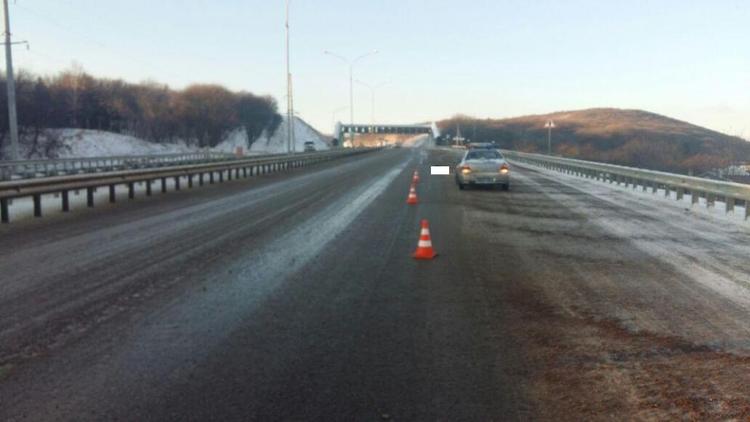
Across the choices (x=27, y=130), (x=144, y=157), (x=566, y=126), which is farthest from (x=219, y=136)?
(x=566, y=126)

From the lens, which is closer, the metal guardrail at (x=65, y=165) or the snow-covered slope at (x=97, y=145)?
the metal guardrail at (x=65, y=165)

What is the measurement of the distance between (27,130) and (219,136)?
2387 inches

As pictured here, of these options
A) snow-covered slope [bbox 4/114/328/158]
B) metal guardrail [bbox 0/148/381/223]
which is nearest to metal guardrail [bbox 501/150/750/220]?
metal guardrail [bbox 0/148/381/223]

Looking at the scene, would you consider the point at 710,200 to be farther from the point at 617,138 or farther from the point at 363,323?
the point at 617,138

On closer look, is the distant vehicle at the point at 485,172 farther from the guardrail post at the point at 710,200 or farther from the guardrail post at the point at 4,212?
the guardrail post at the point at 4,212

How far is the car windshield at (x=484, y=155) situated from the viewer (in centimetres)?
2647

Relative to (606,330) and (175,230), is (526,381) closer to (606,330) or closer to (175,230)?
(606,330)

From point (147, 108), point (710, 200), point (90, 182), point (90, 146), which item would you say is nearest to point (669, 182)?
point (710, 200)

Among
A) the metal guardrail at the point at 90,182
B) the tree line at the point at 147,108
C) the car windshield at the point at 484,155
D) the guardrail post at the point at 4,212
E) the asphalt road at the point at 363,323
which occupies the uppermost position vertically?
the tree line at the point at 147,108

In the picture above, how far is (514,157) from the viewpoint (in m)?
65.5

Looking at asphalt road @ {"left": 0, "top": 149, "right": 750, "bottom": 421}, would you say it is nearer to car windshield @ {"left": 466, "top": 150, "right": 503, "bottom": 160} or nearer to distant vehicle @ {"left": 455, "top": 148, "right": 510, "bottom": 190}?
distant vehicle @ {"left": 455, "top": 148, "right": 510, "bottom": 190}

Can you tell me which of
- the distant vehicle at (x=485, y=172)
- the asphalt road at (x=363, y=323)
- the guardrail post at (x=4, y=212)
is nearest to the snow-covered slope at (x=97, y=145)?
the distant vehicle at (x=485, y=172)

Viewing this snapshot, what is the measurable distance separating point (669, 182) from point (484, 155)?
7.35 metres

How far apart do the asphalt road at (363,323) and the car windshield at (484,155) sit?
518 inches
